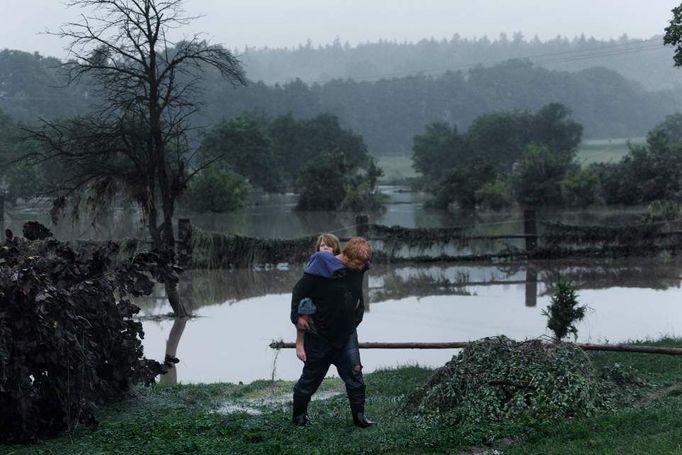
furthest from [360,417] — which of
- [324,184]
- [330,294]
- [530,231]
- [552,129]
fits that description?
[552,129]

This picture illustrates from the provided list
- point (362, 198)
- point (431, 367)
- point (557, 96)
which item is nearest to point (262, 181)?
point (362, 198)

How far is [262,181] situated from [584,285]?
5404 cm

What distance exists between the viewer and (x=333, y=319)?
7.79 meters

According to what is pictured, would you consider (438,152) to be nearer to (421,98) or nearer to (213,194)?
(213,194)

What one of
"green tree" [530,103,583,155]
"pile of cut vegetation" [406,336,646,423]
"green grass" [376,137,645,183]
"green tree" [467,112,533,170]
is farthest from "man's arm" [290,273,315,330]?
"green grass" [376,137,645,183]

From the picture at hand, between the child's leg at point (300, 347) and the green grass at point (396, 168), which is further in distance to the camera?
the green grass at point (396, 168)

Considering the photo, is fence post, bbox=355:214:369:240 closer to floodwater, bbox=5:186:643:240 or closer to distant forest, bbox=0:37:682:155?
floodwater, bbox=5:186:643:240

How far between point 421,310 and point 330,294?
10.1 meters

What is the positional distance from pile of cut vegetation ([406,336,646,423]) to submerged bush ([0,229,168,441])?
121 inches

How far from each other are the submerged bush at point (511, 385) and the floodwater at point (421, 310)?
3.29 metres

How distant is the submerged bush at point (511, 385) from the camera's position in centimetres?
772

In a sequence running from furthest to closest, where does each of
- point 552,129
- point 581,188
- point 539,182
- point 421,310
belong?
1. point 552,129
2. point 539,182
3. point 581,188
4. point 421,310

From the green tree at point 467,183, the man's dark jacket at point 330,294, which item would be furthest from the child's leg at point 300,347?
the green tree at point 467,183

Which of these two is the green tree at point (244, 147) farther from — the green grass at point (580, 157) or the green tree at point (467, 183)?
the green grass at point (580, 157)
